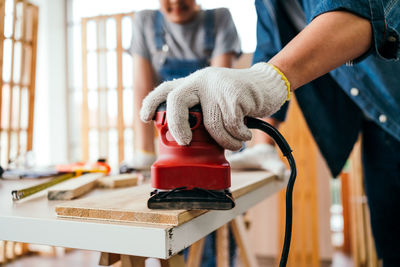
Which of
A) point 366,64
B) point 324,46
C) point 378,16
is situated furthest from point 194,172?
point 366,64

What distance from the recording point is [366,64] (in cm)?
85

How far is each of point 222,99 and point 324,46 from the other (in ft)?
0.62

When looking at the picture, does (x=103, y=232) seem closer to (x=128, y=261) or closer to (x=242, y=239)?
(x=128, y=261)

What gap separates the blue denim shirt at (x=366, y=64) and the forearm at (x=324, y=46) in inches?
0.6

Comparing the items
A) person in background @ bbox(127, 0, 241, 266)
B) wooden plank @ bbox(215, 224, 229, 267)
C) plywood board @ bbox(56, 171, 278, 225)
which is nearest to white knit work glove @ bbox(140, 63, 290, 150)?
plywood board @ bbox(56, 171, 278, 225)

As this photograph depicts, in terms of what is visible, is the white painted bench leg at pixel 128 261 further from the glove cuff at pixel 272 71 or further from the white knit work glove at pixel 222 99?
the glove cuff at pixel 272 71

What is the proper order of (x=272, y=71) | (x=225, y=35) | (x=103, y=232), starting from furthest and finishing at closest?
(x=225, y=35), (x=272, y=71), (x=103, y=232)

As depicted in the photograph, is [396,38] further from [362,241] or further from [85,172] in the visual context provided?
[362,241]

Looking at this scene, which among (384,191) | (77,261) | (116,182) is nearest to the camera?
(116,182)

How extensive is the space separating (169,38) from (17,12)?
248 centimetres

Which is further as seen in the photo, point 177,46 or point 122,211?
point 177,46

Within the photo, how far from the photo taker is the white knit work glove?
475mm

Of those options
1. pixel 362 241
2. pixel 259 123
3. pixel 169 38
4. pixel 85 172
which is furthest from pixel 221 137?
pixel 362 241

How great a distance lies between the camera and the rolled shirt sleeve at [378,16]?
0.52 m
